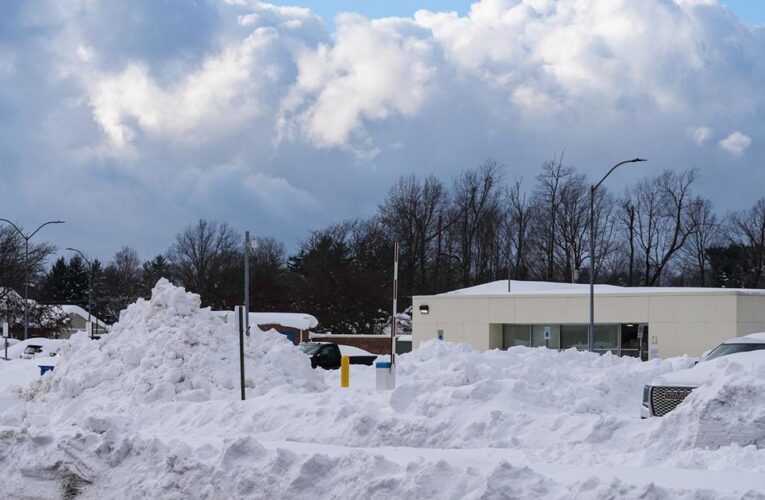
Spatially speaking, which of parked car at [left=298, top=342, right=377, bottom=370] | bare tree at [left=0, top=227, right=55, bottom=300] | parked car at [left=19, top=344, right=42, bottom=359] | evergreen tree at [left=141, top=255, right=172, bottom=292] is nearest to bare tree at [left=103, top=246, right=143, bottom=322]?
evergreen tree at [left=141, top=255, right=172, bottom=292]

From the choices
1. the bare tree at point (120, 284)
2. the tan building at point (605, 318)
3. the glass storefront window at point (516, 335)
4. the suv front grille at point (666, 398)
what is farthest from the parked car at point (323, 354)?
the bare tree at point (120, 284)

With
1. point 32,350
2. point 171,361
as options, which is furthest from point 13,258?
point 171,361


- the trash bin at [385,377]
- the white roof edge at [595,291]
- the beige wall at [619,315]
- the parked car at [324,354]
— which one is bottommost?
the parked car at [324,354]

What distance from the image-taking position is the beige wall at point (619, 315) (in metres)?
40.8

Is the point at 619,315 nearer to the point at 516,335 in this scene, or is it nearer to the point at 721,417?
the point at 516,335

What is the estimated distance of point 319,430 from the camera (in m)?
13.7

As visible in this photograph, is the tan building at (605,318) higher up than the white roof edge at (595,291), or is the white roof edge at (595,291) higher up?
the white roof edge at (595,291)

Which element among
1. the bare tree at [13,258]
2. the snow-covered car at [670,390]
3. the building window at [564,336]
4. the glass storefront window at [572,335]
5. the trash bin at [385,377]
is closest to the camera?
the snow-covered car at [670,390]

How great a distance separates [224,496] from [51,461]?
2.58 metres

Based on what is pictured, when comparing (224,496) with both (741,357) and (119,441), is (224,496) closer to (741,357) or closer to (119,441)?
(119,441)

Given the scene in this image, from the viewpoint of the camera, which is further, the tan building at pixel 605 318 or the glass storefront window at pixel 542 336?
the glass storefront window at pixel 542 336

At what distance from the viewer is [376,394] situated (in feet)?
55.8

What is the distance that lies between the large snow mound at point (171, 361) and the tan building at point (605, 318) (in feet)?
72.7

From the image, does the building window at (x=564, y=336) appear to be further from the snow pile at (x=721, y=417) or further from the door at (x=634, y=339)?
the snow pile at (x=721, y=417)
